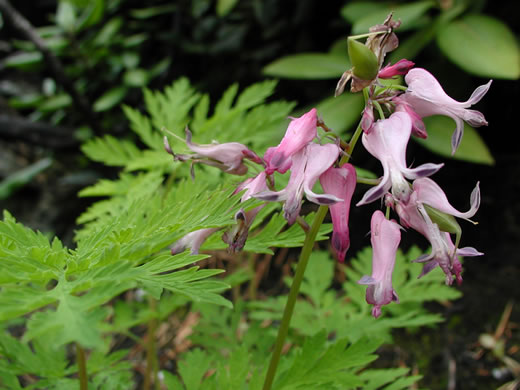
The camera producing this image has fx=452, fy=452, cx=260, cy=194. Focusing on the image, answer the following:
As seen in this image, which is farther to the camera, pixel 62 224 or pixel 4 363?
pixel 62 224

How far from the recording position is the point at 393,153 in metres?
0.76

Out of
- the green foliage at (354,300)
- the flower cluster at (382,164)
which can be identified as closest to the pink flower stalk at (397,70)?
the flower cluster at (382,164)

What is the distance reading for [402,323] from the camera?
4.23ft

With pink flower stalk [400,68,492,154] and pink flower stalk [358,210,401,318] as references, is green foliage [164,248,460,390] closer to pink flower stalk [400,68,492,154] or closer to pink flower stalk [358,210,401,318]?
pink flower stalk [358,210,401,318]

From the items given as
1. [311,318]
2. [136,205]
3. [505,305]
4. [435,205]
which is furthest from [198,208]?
[505,305]

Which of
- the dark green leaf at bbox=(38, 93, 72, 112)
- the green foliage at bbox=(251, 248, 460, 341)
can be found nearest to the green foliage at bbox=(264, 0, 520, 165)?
the green foliage at bbox=(251, 248, 460, 341)

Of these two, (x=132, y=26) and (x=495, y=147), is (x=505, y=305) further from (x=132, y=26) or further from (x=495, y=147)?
(x=132, y=26)

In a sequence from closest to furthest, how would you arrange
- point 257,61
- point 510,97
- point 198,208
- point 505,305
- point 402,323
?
1. point 198,208
2. point 402,323
3. point 505,305
4. point 510,97
5. point 257,61

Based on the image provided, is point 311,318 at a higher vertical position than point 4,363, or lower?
lower

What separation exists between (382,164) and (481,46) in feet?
5.63

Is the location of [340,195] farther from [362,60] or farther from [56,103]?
[56,103]

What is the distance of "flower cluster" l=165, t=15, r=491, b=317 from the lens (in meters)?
0.76

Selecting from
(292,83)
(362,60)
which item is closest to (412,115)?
(362,60)

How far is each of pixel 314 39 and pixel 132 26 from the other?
1.27 meters
